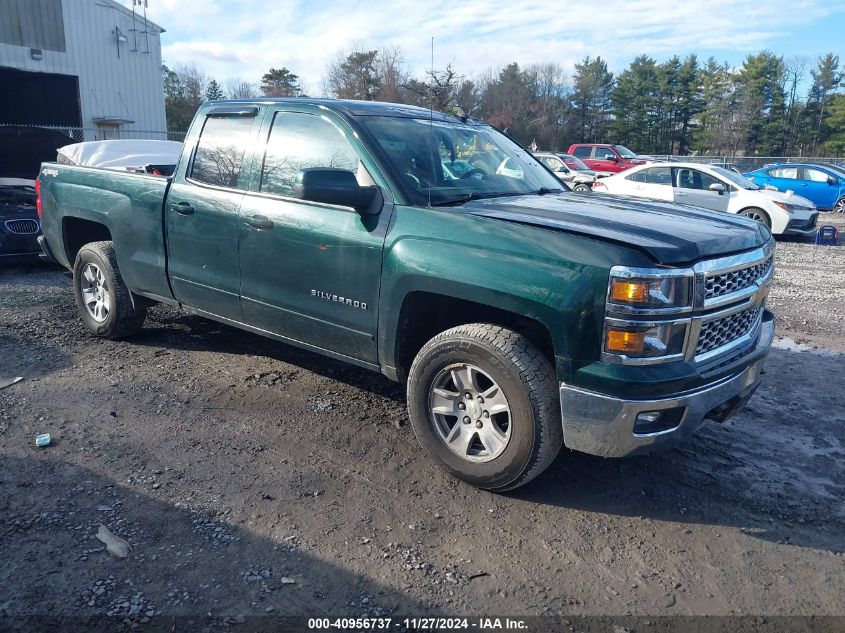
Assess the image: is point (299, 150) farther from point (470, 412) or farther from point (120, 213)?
point (470, 412)

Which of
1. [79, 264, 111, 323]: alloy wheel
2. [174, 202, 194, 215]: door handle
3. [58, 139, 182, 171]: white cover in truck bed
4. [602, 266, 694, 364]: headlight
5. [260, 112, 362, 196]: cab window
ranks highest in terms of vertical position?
Answer: [260, 112, 362, 196]: cab window

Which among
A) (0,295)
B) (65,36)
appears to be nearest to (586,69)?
(65,36)

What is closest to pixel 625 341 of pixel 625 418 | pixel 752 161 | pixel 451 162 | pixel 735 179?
pixel 625 418

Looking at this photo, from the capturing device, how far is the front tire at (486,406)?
128 inches

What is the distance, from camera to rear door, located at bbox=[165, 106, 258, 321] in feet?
15.0

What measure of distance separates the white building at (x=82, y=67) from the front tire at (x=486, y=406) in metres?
19.6

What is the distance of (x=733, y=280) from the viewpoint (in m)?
3.37

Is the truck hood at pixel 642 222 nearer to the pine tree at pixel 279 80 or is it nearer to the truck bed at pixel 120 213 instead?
the truck bed at pixel 120 213

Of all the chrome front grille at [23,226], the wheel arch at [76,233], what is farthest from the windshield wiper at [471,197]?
the chrome front grille at [23,226]

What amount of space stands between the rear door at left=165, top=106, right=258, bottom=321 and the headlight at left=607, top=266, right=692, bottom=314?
2.59 meters

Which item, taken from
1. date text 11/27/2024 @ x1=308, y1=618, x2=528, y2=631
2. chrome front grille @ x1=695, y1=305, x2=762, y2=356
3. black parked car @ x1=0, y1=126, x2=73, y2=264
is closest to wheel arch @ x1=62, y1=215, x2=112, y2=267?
black parked car @ x1=0, y1=126, x2=73, y2=264

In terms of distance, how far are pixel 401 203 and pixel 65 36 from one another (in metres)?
22.7

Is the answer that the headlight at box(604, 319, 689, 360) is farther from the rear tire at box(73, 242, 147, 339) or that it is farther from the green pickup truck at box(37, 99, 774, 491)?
the rear tire at box(73, 242, 147, 339)

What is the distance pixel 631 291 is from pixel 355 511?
171 cm
